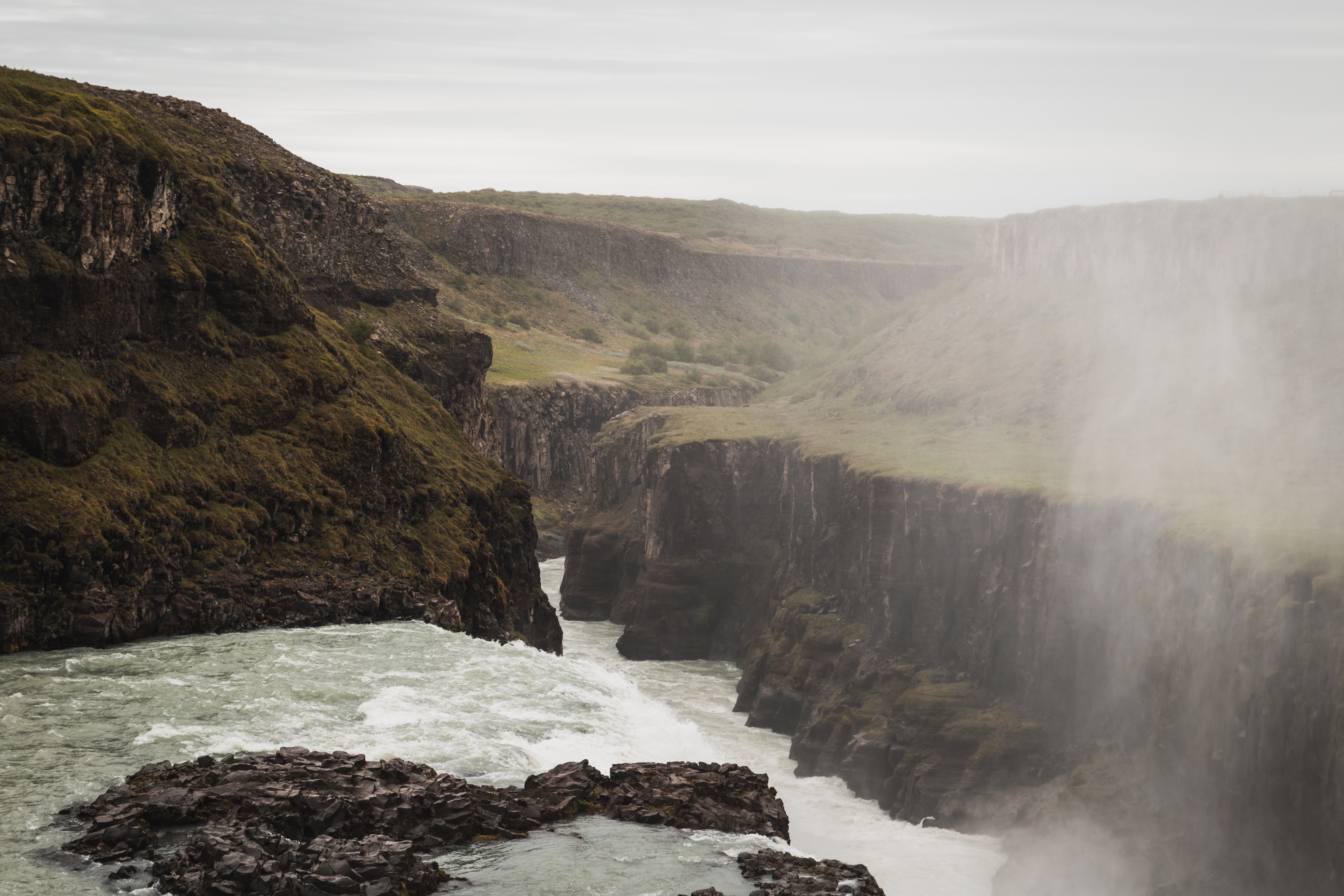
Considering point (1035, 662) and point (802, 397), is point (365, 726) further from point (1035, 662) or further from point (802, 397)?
point (802, 397)

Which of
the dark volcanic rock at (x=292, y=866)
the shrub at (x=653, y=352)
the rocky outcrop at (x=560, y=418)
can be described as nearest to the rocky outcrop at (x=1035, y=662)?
the dark volcanic rock at (x=292, y=866)

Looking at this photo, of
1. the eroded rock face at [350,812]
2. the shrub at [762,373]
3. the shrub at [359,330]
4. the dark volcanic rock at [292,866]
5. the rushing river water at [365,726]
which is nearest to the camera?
the dark volcanic rock at [292,866]

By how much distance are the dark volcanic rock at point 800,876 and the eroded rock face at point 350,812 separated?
6.97 feet

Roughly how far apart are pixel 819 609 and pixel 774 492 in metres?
18.2

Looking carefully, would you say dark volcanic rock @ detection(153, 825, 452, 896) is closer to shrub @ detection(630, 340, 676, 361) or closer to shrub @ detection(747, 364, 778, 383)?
shrub @ detection(630, 340, 676, 361)

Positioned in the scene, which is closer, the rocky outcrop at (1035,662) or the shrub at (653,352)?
the rocky outcrop at (1035,662)

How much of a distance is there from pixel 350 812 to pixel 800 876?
7251mm

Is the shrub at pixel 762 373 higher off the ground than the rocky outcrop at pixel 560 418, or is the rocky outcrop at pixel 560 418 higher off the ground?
the shrub at pixel 762 373

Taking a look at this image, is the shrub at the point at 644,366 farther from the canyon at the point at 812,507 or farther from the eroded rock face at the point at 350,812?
the eroded rock face at the point at 350,812

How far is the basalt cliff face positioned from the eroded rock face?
11.1 metres

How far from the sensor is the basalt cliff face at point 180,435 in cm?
3164

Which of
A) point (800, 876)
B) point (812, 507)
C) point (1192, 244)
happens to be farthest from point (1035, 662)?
point (800, 876)

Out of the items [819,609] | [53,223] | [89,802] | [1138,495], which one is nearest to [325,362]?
[53,223]

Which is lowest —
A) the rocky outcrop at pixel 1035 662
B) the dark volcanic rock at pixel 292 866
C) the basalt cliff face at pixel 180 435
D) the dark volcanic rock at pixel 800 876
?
the rocky outcrop at pixel 1035 662
